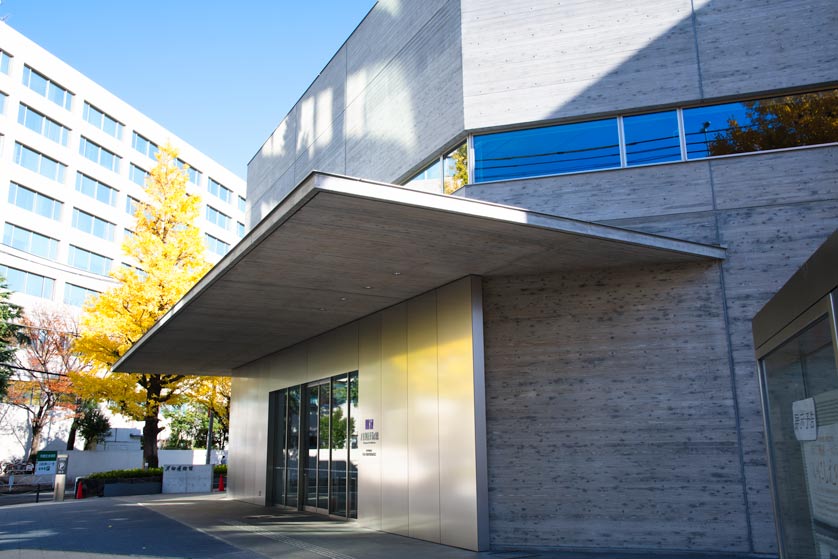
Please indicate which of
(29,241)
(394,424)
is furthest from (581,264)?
(29,241)

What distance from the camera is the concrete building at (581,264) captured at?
10.2 metres

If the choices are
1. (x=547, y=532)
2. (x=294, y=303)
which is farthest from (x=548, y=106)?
(x=547, y=532)

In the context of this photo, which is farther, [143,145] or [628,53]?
[143,145]

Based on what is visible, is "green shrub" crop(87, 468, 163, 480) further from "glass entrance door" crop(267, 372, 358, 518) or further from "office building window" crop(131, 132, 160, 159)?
"office building window" crop(131, 132, 160, 159)

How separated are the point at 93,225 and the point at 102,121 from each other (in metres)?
8.10

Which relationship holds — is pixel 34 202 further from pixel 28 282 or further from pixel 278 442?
pixel 278 442

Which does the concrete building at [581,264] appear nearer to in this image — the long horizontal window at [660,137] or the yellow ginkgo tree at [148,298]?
the long horizontal window at [660,137]

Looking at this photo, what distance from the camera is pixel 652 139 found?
11977 mm

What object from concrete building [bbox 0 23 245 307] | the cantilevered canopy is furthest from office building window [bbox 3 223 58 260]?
the cantilevered canopy

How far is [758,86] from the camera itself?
11.5 meters

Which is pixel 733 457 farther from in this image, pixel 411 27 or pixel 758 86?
pixel 411 27

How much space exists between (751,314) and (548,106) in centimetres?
504

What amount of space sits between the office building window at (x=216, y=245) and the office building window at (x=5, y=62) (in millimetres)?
22958

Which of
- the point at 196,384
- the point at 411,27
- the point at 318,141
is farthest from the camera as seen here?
the point at 196,384
